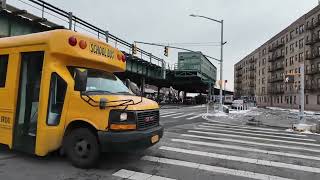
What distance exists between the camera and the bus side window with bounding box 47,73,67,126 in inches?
278

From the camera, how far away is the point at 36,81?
7.36 metres

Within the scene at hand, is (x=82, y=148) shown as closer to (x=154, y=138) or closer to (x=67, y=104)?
(x=67, y=104)

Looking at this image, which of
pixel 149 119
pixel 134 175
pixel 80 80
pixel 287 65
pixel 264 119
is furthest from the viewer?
pixel 287 65

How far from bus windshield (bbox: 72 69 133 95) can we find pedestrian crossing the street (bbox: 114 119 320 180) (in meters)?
1.69

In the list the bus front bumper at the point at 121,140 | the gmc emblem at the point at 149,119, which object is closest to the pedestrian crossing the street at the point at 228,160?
the bus front bumper at the point at 121,140

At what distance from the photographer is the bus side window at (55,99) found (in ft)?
23.1

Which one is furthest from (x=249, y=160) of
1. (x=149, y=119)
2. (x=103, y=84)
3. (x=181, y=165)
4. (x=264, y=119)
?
(x=264, y=119)

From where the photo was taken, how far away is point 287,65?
77125 mm

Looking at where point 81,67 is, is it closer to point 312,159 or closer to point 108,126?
point 108,126

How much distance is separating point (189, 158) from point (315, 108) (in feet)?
194

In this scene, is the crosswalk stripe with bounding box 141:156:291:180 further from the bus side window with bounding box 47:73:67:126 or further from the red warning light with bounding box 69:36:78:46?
the red warning light with bounding box 69:36:78:46

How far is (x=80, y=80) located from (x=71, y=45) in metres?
0.83

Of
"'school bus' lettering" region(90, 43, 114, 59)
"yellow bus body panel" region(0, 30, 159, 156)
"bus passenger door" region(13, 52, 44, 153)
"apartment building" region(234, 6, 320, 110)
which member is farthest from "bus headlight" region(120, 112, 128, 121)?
"apartment building" region(234, 6, 320, 110)

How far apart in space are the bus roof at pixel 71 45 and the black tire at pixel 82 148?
160 centimetres
